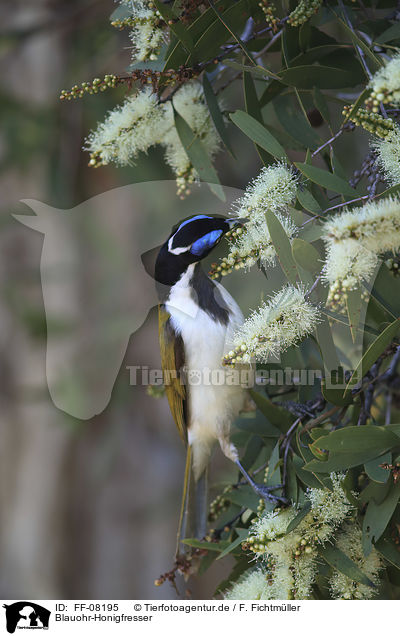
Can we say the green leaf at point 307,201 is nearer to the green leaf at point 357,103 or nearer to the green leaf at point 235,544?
the green leaf at point 357,103

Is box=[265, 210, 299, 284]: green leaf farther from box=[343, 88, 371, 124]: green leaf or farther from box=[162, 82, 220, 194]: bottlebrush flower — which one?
box=[162, 82, 220, 194]: bottlebrush flower

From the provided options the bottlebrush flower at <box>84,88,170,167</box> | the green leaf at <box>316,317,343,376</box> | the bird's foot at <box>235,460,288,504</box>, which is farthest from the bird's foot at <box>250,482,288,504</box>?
the bottlebrush flower at <box>84,88,170,167</box>

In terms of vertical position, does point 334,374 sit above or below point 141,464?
above

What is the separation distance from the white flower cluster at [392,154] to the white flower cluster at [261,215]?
2.6 inches

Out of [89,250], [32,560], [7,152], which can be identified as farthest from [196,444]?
[32,560]

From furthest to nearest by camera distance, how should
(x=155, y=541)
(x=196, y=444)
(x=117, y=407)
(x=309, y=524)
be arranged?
(x=155, y=541)
(x=117, y=407)
(x=196, y=444)
(x=309, y=524)

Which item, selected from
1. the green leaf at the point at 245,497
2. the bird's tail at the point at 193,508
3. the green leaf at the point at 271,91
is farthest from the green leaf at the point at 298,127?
the bird's tail at the point at 193,508

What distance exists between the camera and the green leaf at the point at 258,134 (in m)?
0.50

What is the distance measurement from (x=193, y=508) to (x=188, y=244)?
352mm

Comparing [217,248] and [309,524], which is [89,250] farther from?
[309,524]

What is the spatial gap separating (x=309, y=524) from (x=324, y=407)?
119mm

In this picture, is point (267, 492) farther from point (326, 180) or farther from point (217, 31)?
point (217, 31)

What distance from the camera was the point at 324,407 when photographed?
60 cm

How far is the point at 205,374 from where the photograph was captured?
804mm
